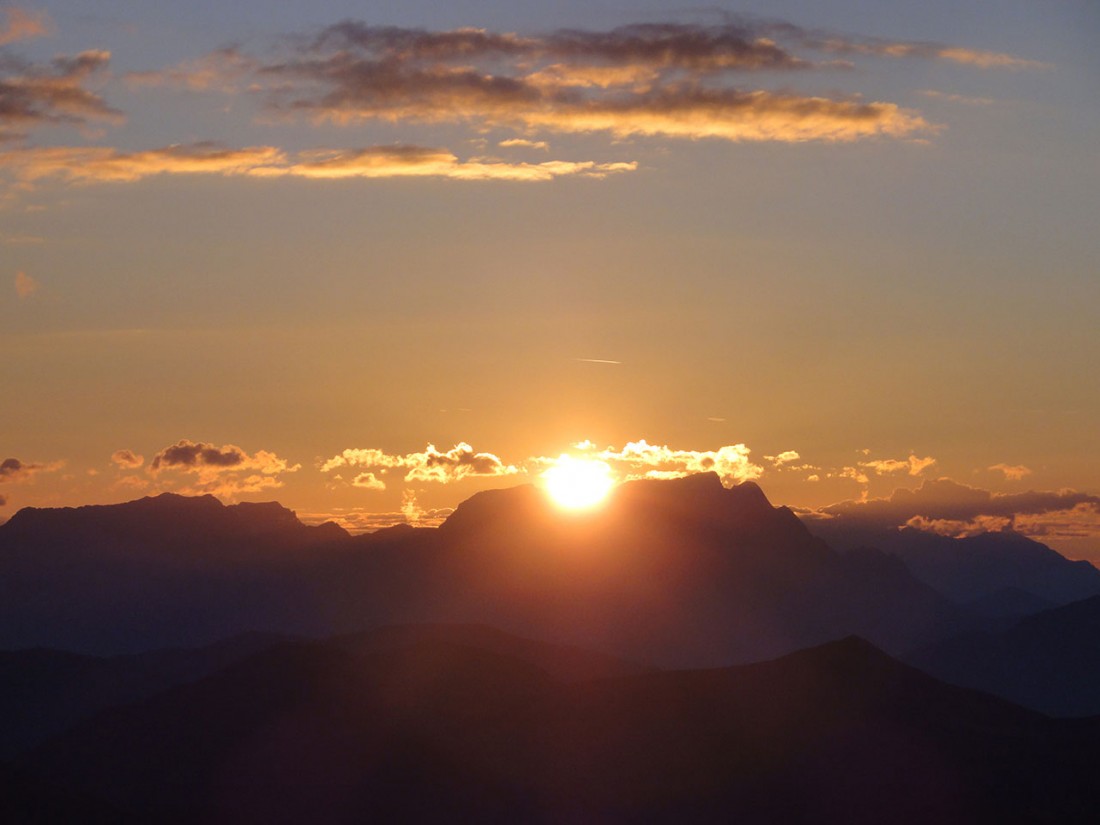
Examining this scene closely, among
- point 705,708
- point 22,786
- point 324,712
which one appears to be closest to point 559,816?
point 705,708

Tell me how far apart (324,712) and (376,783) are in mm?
24508

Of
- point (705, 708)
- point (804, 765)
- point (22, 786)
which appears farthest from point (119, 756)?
point (804, 765)

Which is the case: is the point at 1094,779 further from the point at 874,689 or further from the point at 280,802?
the point at 280,802

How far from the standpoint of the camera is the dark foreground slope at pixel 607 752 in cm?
15175

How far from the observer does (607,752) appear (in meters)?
165

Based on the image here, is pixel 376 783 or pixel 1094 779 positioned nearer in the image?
pixel 1094 779

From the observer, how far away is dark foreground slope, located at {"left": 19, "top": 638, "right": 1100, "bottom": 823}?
498 ft

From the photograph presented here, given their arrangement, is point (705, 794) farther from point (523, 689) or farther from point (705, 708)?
point (523, 689)

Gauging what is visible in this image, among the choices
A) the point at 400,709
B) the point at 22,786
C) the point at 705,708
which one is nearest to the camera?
the point at 22,786

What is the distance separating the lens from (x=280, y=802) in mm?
157750

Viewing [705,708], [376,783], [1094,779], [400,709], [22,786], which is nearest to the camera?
[22,786]

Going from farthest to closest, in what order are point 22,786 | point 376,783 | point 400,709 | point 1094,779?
1. point 400,709
2. point 376,783
3. point 1094,779
4. point 22,786

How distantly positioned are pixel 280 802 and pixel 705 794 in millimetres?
48432

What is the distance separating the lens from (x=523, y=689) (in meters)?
197
